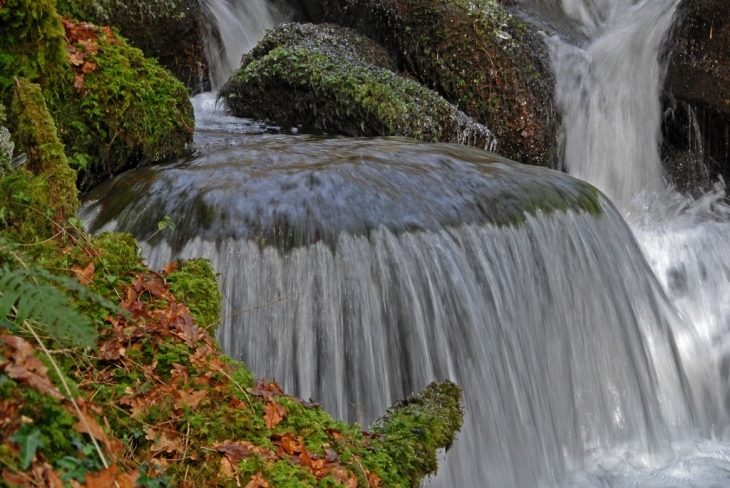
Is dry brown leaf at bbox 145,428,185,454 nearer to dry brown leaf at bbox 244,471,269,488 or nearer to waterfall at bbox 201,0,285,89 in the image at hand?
dry brown leaf at bbox 244,471,269,488

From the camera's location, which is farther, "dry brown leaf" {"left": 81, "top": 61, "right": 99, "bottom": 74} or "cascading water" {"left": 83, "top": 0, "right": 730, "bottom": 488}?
"dry brown leaf" {"left": 81, "top": 61, "right": 99, "bottom": 74}

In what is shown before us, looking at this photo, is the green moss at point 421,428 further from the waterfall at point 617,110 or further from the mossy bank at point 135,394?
the waterfall at point 617,110

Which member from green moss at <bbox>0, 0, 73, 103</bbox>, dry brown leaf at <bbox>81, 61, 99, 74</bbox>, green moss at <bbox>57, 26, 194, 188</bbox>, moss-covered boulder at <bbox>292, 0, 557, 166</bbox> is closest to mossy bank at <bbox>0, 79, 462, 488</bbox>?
green moss at <bbox>0, 0, 73, 103</bbox>

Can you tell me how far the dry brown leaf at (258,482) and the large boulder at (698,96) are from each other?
343 inches

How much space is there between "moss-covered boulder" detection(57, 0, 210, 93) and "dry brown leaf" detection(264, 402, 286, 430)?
671 centimetres

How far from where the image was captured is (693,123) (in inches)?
396

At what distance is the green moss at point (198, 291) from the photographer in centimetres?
354

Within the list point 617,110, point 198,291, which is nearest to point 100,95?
point 198,291

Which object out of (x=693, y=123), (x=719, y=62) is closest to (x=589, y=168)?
(x=693, y=123)

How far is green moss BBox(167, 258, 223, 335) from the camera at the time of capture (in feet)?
11.6

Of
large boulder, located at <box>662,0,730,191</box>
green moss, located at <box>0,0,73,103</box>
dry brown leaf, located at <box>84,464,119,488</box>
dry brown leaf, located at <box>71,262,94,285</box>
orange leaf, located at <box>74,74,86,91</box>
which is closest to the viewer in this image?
dry brown leaf, located at <box>84,464,119,488</box>

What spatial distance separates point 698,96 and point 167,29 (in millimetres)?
6841

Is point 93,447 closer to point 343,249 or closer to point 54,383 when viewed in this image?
point 54,383

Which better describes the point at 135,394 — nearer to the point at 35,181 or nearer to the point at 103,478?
the point at 103,478
